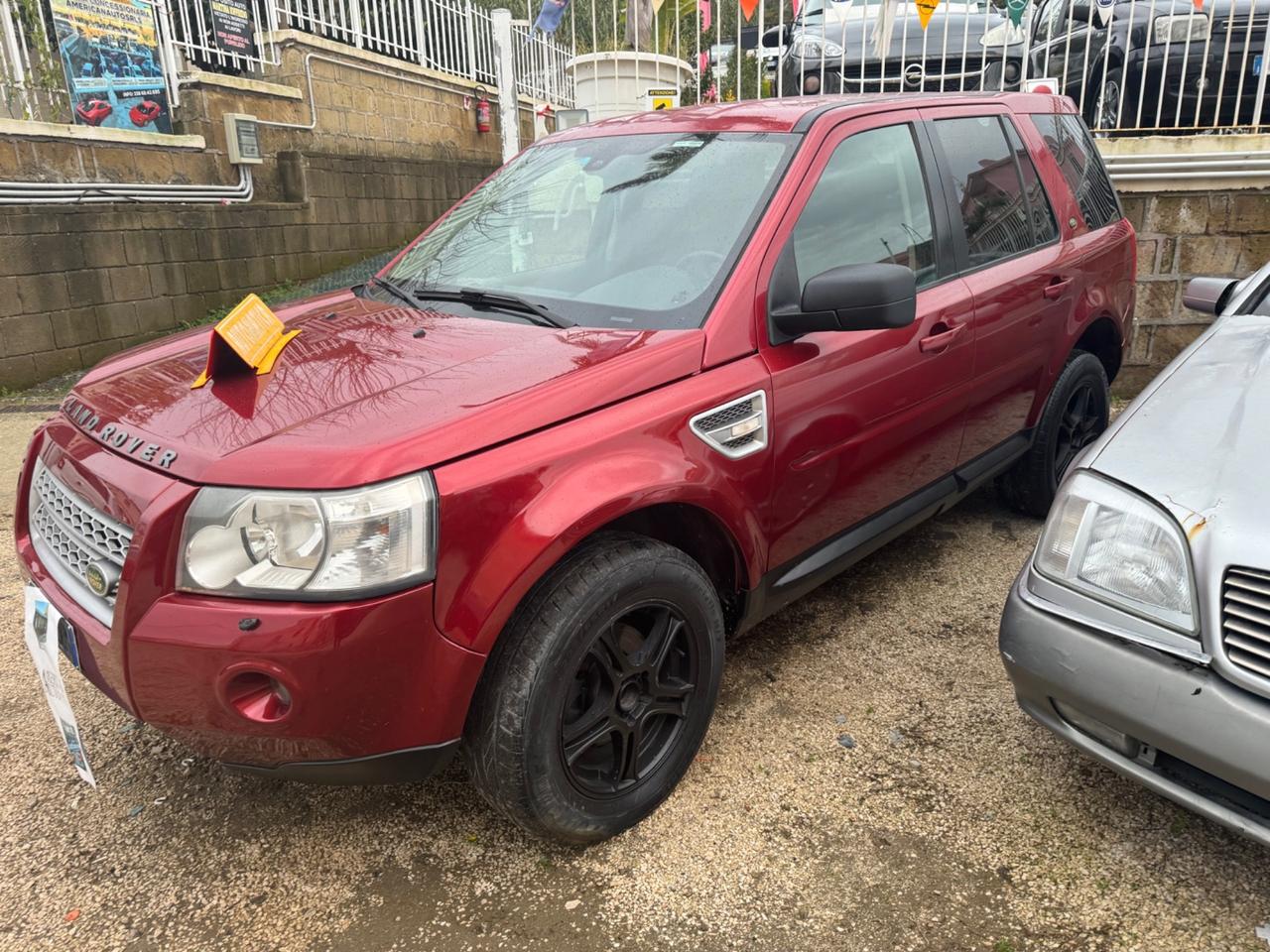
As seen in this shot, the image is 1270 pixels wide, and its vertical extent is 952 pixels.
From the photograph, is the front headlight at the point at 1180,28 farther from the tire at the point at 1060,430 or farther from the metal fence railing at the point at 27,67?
the metal fence railing at the point at 27,67

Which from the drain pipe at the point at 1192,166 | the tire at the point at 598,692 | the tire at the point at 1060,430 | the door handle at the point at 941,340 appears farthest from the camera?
the drain pipe at the point at 1192,166

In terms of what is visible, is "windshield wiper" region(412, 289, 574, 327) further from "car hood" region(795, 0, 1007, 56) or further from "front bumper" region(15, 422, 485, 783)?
"car hood" region(795, 0, 1007, 56)

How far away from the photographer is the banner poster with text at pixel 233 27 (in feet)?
25.9

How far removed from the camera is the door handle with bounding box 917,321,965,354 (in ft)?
9.50

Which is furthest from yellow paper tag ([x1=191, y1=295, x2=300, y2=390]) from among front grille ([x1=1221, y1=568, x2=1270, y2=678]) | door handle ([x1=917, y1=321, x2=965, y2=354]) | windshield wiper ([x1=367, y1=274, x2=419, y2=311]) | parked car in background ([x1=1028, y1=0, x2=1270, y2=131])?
parked car in background ([x1=1028, y1=0, x2=1270, y2=131])

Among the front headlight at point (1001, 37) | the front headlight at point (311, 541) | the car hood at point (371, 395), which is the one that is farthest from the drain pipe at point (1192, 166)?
the front headlight at point (311, 541)

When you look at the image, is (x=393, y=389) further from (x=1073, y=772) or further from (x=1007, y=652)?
(x=1073, y=772)

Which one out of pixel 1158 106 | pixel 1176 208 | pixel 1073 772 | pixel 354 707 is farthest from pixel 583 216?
pixel 1158 106

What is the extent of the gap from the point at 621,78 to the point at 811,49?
68.8 inches

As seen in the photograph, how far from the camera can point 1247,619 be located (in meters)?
1.76

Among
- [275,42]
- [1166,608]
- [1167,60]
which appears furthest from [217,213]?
[1166,608]

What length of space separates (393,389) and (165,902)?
4.23 feet

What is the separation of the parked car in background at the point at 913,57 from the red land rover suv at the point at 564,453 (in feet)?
8.93

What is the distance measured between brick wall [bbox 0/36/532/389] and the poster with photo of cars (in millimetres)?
319
